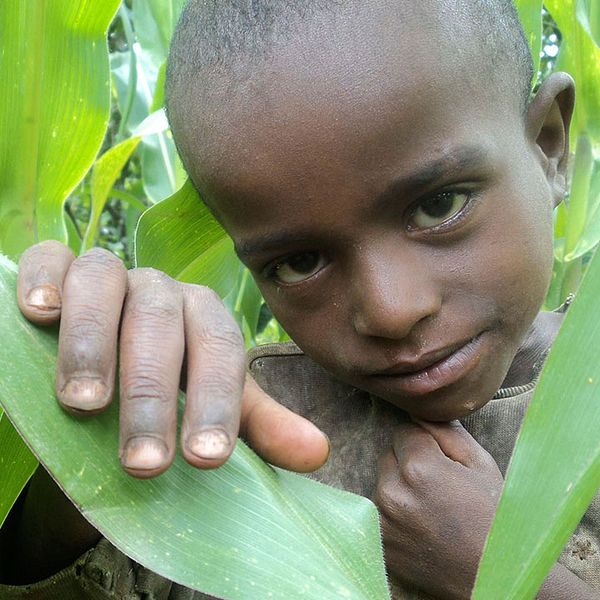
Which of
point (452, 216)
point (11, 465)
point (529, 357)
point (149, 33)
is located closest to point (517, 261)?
point (452, 216)

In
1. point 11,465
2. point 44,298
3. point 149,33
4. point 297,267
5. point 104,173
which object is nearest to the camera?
point 44,298

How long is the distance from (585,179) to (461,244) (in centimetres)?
47

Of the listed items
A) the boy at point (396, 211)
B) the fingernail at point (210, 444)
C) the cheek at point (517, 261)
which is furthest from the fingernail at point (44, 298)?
the cheek at point (517, 261)

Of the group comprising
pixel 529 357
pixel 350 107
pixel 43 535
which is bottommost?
A: pixel 43 535

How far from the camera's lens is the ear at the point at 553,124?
683 mm

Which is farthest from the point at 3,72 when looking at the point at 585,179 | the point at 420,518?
the point at 585,179

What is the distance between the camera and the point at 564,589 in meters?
0.58

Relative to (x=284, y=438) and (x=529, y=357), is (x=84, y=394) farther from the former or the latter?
(x=529, y=357)

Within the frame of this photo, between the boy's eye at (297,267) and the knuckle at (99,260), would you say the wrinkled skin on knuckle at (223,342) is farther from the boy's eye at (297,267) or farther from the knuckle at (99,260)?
the boy's eye at (297,267)

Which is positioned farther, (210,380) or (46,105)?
(46,105)

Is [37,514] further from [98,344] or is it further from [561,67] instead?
[561,67]

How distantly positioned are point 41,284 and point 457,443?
373 mm

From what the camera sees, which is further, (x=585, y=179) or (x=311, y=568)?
(x=585, y=179)

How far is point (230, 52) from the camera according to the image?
0.59 meters
